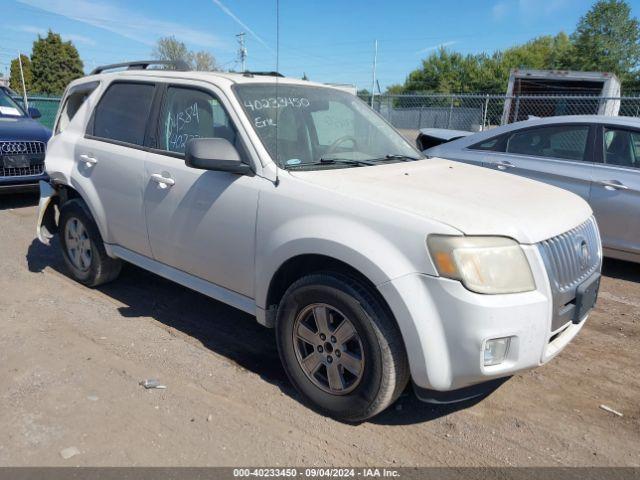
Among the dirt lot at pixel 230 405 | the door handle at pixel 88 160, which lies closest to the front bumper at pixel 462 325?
the dirt lot at pixel 230 405

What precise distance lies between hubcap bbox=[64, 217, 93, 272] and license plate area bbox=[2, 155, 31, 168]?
391 cm

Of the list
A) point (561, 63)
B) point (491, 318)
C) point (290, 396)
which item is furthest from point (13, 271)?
point (561, 63)

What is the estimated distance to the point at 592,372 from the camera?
11.2 ft

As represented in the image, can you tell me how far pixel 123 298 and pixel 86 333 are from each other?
0.73 meters

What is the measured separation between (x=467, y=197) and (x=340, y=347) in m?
1.06

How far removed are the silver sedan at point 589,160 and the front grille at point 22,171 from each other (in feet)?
21.5

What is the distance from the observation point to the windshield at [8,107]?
8.70 meters

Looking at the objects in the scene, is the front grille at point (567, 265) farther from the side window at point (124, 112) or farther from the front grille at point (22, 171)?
the front grille at point (22, 171)

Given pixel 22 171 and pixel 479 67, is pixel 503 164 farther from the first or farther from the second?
pixel 479 67

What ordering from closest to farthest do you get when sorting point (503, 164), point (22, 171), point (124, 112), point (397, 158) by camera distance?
point (397, 158) → point (124, 112) → point (503, 164) → point (22, 171)

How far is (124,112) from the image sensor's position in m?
4.13

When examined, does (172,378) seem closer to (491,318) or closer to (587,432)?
(491,318)

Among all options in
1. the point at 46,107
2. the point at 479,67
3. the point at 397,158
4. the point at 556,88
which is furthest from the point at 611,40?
the point at 397,158

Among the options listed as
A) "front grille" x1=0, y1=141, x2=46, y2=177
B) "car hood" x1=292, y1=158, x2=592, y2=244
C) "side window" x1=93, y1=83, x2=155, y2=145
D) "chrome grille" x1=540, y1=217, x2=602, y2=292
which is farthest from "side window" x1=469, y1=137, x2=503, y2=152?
"front grille" x1=0, y1=141, x2=46, y2=177
